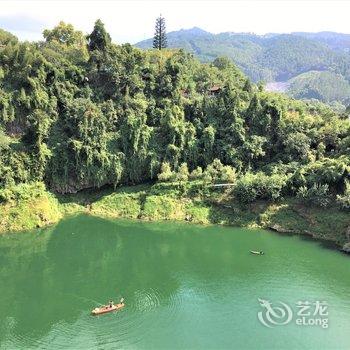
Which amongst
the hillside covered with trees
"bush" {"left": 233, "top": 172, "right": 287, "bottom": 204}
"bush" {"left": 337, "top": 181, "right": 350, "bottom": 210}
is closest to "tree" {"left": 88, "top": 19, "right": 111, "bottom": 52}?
the hillside covered with trees

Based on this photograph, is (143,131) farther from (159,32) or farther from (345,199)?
(159,32)

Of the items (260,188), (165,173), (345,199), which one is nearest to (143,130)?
(165,173)

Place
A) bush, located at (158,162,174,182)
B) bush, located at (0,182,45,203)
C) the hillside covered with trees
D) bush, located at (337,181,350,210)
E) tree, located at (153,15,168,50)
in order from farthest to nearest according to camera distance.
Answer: tree, located at (153,15,168,50), bush, located at (158,162,174,182), the hillside covered with trees, bush, located at (0,182,45,203), bush, located at (337,181,350,210)

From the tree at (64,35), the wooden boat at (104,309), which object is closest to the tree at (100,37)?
the tree at (64,35)

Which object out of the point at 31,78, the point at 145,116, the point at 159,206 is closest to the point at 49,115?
the point at 31,78

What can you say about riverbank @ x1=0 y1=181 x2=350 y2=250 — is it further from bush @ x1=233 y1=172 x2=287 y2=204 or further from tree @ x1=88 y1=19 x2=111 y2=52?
tree @ x1=88 y1=19 x2=111 y2=52

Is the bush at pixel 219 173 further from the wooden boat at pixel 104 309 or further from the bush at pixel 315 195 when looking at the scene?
the wooden boat at pixel 104 309
